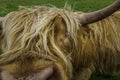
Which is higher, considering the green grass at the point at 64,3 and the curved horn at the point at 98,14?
the curved horn at the point at 98,14

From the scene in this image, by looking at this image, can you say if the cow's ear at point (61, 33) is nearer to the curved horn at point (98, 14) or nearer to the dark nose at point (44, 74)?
the curved horn at point (98, 14)

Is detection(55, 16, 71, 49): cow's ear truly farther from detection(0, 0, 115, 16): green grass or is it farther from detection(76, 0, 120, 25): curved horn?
detection(0, 0, 115, 16): green grass

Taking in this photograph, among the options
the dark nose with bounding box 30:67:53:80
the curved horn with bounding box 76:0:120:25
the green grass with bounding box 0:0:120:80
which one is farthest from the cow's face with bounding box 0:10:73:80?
the green grass with bounding box 0:0:120:80

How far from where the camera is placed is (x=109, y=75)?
805 cm

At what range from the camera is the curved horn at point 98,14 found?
17.5 feet

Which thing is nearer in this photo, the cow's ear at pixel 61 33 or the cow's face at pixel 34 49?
the cow's face at pixel 34 49

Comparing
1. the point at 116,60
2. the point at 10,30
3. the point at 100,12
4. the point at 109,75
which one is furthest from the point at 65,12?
the point at 109,75

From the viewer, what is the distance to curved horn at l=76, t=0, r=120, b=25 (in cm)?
534

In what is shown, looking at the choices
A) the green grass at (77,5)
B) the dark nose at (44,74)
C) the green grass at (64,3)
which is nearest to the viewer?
the dark nose at (44,74)

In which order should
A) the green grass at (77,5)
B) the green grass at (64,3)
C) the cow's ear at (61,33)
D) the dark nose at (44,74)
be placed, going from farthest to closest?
1. the green grass at (64,3)
2. the green grass at (77,5)
3. the cow's ear at (61,33)
4. the dark nose at (44,74)

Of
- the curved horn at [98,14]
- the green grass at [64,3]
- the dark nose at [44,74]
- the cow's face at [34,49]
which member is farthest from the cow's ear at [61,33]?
the green grass at [64,3]

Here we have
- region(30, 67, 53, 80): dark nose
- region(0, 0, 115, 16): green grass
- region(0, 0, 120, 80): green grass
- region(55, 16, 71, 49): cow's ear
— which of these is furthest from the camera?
region(0, 0, 120, 80): green grass

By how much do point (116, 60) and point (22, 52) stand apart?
8.71 feet

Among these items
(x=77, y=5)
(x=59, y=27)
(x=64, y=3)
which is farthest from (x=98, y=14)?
(x=64, y=3)
